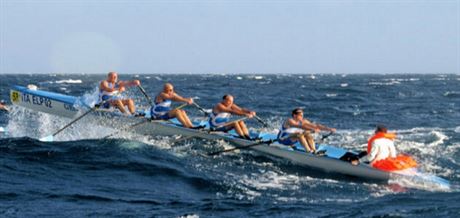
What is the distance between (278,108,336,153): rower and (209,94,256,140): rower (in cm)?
112

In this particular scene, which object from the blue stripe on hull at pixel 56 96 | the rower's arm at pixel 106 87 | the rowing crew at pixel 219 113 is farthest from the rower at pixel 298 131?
the blue stripe on hull at pixel 56 96

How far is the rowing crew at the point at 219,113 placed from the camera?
48.3 ft

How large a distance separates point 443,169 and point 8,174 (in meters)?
9.61

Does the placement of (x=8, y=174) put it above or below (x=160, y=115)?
below

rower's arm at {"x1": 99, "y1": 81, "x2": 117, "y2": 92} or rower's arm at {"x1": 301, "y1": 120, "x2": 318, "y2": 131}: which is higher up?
rower's arm at {"x1": 99, "y1": 81, "x2": 117, "y2": 92}

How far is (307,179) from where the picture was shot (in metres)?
13.3

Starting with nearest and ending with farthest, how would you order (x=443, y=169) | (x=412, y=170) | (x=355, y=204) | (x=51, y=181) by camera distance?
(x=355, y=204) → (x=51, y=181) → (x=412, y=170) → (x=443, y=169)

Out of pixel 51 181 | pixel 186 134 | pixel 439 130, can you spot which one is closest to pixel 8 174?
pixel 51 181

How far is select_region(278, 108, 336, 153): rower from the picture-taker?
14567mm

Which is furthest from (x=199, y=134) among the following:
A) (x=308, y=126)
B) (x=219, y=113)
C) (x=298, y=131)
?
Result: (x=308, y=126)

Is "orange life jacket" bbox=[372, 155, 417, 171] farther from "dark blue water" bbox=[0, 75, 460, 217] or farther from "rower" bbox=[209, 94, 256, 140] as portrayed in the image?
"rower" bbox=[209, 94, 256, 140]

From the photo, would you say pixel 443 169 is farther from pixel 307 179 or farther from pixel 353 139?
pixel 353 139

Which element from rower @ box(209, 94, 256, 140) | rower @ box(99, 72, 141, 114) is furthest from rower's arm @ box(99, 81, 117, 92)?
rower @ box(209, 94, 256, 140)

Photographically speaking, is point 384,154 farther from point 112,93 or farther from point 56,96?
point 56,96
